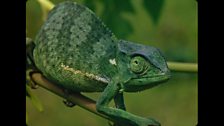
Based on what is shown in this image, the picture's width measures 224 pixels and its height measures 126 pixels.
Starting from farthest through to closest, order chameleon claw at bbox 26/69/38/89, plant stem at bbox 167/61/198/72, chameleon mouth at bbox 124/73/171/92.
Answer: chameleon claw at bbox 26/69/38/89 → plant stem at bbox 167/61/198/72 → chameleon mouth at bbox 124/73/171/92

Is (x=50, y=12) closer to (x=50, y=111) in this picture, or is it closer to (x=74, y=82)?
(x=74, y=82)

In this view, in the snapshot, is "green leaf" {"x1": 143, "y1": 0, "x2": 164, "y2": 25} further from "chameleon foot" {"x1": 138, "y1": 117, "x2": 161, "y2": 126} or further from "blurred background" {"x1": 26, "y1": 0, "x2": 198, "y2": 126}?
"chameleon foot" {"x1": 138, "y1": 117, "x2": 161, "y2": 126}

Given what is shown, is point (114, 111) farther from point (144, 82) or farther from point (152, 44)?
point (152, 44)

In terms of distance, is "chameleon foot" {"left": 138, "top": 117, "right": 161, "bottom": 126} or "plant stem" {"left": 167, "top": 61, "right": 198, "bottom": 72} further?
"plant stem" {"left": 167, "top": 61, "right": 198, "bottom": 72}

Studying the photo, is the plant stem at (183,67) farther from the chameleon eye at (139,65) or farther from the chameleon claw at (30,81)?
the chameleon claw at (30,81)

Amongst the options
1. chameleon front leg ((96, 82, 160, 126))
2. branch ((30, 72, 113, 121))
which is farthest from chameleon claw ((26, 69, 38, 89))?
chameleon front leg ((96, 82, 160, 126))

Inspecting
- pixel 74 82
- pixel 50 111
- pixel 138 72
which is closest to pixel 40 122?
pixel 50 111
